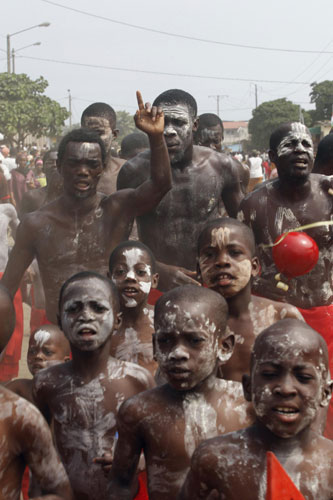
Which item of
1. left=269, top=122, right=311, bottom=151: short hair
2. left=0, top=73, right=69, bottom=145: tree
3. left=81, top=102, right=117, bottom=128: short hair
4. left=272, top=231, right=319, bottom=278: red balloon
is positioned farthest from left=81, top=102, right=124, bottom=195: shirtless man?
left=0, top=73, right=69, bottom=145: tree

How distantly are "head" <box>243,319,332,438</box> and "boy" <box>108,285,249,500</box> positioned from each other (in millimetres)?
489

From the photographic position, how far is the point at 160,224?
561cm

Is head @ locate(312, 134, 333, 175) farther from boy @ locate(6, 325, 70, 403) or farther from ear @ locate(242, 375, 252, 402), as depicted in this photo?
ear @ locate(242, 375, 252, 402)

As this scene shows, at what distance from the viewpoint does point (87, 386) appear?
12.2 feet

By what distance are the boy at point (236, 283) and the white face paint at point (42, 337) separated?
3.82 feet

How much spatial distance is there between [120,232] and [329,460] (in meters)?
2.69

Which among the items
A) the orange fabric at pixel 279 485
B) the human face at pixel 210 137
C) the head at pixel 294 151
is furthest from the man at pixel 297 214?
the human face at pixel 210 137

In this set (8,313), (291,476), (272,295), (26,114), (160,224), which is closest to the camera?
(291,476)

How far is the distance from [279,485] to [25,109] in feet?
135

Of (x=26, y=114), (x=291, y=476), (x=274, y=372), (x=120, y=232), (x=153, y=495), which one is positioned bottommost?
(x=153, y=495)

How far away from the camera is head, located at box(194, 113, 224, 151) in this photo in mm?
8164

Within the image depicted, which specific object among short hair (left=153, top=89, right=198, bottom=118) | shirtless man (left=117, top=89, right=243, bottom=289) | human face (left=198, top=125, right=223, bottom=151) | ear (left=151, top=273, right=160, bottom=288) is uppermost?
short hair (left=153, top=89, right=198, bottom=118)

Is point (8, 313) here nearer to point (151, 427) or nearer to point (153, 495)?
point (151, 427)

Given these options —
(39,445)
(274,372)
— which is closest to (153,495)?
(39,445)
